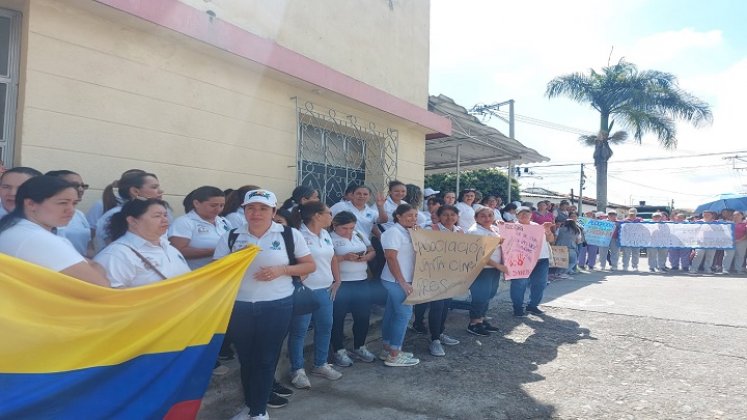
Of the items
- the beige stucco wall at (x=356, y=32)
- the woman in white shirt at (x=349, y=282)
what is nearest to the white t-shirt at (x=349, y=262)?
the woman in white shirt at (x=349, y=282)

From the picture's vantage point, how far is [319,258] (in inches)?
163

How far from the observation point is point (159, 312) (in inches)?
111

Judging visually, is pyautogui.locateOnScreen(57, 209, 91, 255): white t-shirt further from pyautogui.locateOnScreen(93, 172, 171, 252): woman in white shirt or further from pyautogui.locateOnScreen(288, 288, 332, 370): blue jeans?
pyautogui.locateOnScreen(288, 288, 332, 370): blue jeans

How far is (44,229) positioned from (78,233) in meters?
0.95

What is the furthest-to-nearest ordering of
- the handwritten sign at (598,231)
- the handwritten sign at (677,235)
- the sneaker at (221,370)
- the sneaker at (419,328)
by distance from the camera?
the handwritten sign at (598,231), the handwritten sign at (677,235), the sneaker at (419,328), the sneaker at (221,370)

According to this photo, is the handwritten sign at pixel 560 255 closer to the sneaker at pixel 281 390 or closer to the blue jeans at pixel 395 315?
the blue jeans at pixel 395 315

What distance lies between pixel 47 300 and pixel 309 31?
539 centimetres

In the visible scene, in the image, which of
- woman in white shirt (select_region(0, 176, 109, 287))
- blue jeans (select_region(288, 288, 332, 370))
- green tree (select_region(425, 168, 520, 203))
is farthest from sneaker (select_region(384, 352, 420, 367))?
green tree (select_region(425, 168, 520, 203))

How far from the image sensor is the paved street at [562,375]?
3.78m

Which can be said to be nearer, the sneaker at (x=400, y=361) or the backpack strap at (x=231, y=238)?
the backpack strap at (x=231, y=238)

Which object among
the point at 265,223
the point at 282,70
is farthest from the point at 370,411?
the point at 282,70

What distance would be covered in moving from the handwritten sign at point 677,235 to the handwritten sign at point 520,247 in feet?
23.6

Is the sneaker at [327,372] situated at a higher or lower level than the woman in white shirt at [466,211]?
lower

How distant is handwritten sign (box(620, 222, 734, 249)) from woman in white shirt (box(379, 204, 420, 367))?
9.96 m
